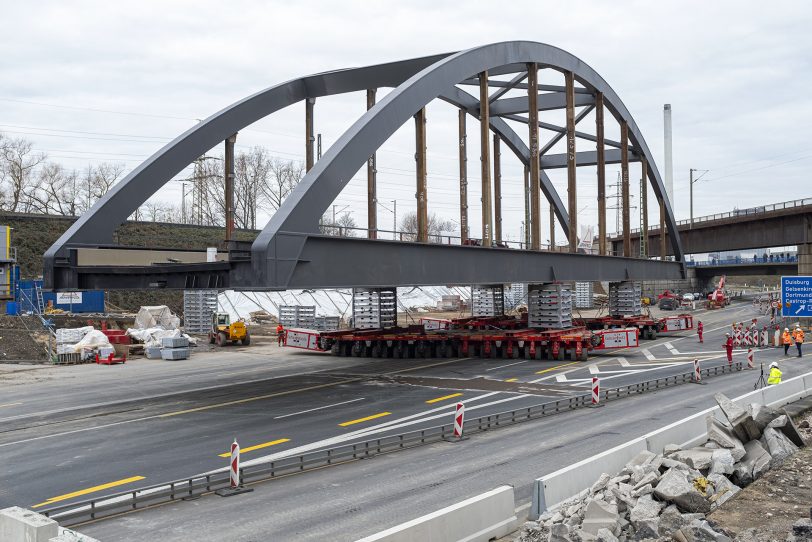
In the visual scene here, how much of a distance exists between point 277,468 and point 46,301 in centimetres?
4703

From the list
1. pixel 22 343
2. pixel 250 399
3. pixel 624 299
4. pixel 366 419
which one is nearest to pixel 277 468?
pixel 366 419

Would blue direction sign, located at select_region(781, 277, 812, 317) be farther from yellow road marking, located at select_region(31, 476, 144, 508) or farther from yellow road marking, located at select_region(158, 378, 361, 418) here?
yellow road marking, located at select_region(31, 476, 144, 508)

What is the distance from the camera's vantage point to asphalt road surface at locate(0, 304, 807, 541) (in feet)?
38.1

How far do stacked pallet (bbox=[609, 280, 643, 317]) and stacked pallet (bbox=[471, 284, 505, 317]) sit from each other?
8.00 meters

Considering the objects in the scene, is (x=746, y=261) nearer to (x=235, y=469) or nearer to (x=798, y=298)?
(x=798, y=298)

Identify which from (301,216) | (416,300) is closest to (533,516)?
(301,216)

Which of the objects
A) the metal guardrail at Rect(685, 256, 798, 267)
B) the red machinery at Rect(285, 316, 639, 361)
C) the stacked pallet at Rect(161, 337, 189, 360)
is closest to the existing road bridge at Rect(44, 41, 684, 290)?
the red machinery at Rect(285, 316, 639, 361)

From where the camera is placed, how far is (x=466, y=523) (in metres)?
9.26

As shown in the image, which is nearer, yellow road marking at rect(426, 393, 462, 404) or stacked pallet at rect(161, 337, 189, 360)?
yellow road marking at rect(426, 393, 462, 404)

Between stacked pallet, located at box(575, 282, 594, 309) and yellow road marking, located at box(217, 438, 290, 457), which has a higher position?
stacked pallet, located at box(575, 282, 594, 309)

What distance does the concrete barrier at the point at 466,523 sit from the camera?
26.9 feet

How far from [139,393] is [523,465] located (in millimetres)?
16522

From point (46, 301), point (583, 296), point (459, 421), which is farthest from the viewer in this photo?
point (583, 296)

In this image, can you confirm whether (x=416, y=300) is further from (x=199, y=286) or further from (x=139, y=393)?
(x=199, y=286)
